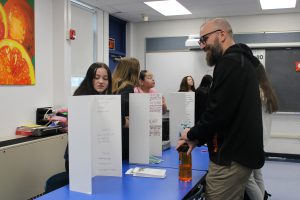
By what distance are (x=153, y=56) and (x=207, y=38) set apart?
4.64 m

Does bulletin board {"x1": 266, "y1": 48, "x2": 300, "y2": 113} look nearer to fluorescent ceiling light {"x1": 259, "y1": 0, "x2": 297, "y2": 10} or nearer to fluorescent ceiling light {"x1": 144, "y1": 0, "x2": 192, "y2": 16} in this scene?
fluorescent ceiling light {"x1": 259, "y1": 0, "x2": 297, "y2": 10}

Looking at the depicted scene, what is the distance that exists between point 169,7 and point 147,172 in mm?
3826

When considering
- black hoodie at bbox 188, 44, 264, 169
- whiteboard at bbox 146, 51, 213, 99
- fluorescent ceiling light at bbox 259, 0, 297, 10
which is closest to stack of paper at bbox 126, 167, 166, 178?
black hoodie at bbox 188, 44, 264, 169

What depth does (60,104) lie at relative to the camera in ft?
14.0

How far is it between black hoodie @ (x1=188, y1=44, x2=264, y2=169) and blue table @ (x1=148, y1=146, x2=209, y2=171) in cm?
53

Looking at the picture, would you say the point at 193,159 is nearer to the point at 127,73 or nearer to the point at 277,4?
the point at 127,73

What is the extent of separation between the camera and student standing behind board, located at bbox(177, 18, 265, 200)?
5.18 feet

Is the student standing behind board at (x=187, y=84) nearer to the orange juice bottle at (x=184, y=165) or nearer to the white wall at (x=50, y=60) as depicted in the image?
the white wall at (x=50, y=60)

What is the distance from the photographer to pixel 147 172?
190 centimetres

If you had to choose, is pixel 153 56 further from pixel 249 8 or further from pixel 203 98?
pixel 203 98

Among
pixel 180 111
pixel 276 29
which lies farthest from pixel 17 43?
pixel 276 29

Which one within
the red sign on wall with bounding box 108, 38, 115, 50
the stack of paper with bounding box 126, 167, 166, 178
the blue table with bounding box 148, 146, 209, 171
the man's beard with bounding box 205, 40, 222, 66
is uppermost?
the red sign on wall with bounding box 108, 38, 115, 50

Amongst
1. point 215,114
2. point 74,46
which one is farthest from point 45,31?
point 215,114

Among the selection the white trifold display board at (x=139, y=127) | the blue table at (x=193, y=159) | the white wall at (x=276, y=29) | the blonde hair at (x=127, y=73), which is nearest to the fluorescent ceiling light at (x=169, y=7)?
the white wall at (x=276, y=29)
